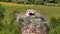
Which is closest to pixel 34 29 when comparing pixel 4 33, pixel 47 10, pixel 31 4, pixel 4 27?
pixel 4 33

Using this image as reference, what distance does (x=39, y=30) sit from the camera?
3602 mm

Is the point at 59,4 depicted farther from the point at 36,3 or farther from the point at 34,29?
the point at 34,29

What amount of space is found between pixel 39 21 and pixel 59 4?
13239 millimetres

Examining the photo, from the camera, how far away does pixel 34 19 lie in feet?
11.9

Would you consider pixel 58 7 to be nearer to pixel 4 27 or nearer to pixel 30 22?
pixel 4 27

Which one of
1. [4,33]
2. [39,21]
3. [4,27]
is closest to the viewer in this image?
[39,21]

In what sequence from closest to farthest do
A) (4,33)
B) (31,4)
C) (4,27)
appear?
(4,33), (4,27), (31,4)

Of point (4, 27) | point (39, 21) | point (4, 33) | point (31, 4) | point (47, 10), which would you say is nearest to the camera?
point (39, 21)

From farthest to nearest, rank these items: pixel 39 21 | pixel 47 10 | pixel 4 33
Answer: pixel 47 10 → pixel 4 33 → pixel 39 21

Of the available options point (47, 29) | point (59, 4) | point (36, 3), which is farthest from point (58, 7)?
point (47, 29)

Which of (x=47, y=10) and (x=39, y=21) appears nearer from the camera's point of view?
(x=39, y=21)

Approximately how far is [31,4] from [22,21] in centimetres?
1339

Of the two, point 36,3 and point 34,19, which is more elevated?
point 34,19

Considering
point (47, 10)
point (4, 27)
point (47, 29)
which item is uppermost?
point (47, 29)
